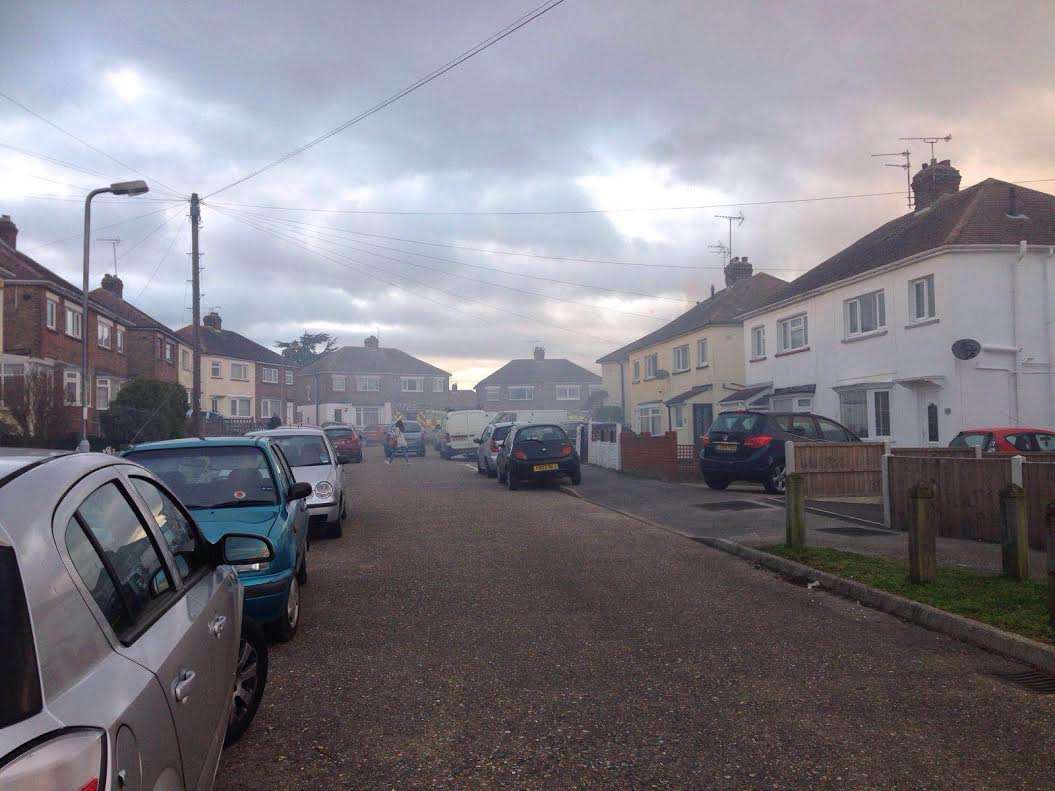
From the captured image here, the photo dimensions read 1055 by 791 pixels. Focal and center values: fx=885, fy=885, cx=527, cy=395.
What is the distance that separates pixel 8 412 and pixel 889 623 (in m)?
23.1

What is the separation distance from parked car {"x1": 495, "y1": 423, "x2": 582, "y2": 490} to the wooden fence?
9.54 meters

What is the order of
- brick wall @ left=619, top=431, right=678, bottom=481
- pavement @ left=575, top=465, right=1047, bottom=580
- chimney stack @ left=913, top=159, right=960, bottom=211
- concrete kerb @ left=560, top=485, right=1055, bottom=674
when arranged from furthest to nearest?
1. chimney stack @ left=913, top=159, right=960, bottom=211
2. brick wall @ left=619, top=431, right=678, bottom=481
3. pavement @ left=575, top=465, right=1047, bottom=580
4. concrete kerb @ left=560, top=485, right=1055, bottom=674

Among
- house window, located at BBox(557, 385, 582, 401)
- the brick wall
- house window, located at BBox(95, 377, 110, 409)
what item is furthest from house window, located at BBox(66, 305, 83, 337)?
house window, located at BBox(557, 385, 582, 401)

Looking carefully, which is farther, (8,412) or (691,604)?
(8,412)

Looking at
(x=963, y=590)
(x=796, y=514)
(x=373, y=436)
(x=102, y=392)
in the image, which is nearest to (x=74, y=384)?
(x=102, y=392)

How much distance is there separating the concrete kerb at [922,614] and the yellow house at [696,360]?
26521 mm

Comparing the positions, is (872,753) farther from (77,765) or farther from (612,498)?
(612,498)

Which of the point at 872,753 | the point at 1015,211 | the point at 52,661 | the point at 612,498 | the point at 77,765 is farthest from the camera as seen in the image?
the point at 1015,211

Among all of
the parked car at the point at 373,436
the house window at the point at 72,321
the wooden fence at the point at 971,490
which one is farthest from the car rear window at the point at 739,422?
the parked car at the point at 373,436

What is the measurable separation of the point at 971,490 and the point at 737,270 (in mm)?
32676

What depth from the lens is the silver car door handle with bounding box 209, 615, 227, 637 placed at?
11.2 ft

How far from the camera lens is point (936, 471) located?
12070 mm

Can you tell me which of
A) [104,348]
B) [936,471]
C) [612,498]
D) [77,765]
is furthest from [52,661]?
[104,348]

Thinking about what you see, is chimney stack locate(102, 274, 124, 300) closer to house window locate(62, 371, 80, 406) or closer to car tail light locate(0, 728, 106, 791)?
house window locate(62, 371, 80, 406)
